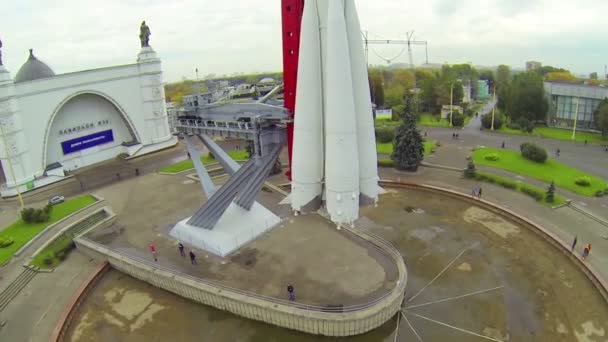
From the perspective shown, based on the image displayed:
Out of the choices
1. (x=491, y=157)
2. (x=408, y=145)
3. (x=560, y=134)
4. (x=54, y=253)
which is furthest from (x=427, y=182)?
(x=54, y=253)

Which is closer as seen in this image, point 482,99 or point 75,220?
point 75,220

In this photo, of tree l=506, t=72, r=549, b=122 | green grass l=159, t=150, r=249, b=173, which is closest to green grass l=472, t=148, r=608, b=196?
tree l=506, t=72, r=549, b=122

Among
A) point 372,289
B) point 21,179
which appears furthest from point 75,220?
point 372,289

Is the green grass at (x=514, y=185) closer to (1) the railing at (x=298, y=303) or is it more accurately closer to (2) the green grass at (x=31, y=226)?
(1) the railing at (x=298, y=303)

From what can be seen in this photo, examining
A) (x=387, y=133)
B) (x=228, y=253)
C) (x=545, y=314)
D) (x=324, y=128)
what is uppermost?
(x=324, y=128)

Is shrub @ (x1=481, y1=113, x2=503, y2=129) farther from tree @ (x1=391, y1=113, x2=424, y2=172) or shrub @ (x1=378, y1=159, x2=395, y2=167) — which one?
shrub @ (x1=378, y1=159, x2=395, y2=167)

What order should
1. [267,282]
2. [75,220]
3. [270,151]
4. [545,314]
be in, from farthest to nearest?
[75,220] → [270,151] → [267,282] → [545,314]

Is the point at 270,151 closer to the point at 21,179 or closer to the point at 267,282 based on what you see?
the point at 267,282
